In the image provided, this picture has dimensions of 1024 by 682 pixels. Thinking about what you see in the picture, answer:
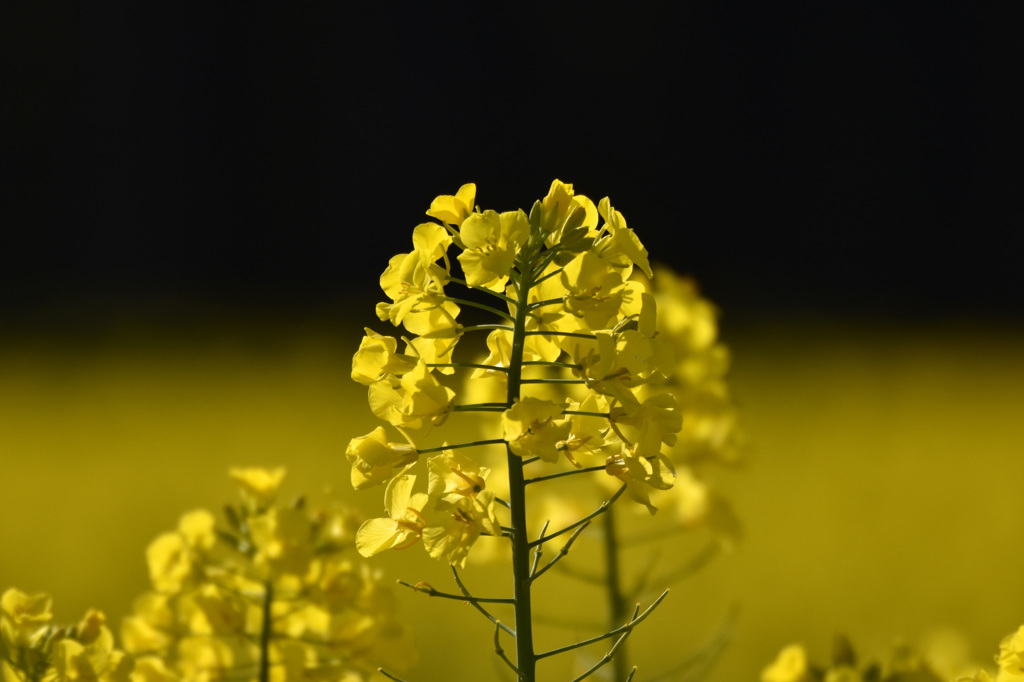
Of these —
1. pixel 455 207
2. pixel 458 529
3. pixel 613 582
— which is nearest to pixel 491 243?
pixel 455 207

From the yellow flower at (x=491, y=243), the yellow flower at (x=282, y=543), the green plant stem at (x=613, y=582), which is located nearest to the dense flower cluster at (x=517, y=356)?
the yellow flower at (x=491, y=243)

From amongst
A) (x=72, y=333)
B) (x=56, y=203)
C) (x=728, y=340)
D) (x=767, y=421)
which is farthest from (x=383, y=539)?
(x=56, y=203)

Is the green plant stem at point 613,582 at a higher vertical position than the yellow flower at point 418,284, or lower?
lower

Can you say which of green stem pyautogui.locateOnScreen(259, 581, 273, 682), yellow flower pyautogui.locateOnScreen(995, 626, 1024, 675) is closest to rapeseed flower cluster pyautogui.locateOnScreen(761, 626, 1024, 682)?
yellow flower pyautogui.locateOnScreen(995, 626, 1024, 675)

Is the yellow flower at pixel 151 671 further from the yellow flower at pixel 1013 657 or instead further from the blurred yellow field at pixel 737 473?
the yellow flower at pixel 1013 657

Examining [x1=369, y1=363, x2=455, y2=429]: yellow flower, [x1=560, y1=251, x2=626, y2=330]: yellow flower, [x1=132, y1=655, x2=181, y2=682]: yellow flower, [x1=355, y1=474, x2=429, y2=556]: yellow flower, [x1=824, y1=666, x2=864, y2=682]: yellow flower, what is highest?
[x1=560, y1=251, x2=626, y2=330]: yellow flower

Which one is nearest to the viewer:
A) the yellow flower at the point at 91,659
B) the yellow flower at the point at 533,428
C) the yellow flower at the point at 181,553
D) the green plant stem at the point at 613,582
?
the yellow flower at the point at 533,428

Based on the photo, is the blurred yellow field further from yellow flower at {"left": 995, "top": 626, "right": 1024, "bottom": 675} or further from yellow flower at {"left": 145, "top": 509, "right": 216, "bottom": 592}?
yellow flower at {"left": 995, "top": 626, "right": 1024, "bottom": 675}

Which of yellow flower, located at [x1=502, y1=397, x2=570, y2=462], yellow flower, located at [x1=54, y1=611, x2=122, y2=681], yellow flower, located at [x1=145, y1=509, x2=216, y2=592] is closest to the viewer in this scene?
yellow flower, located at [x1=502, y1=397, x2=570, y2=462]
